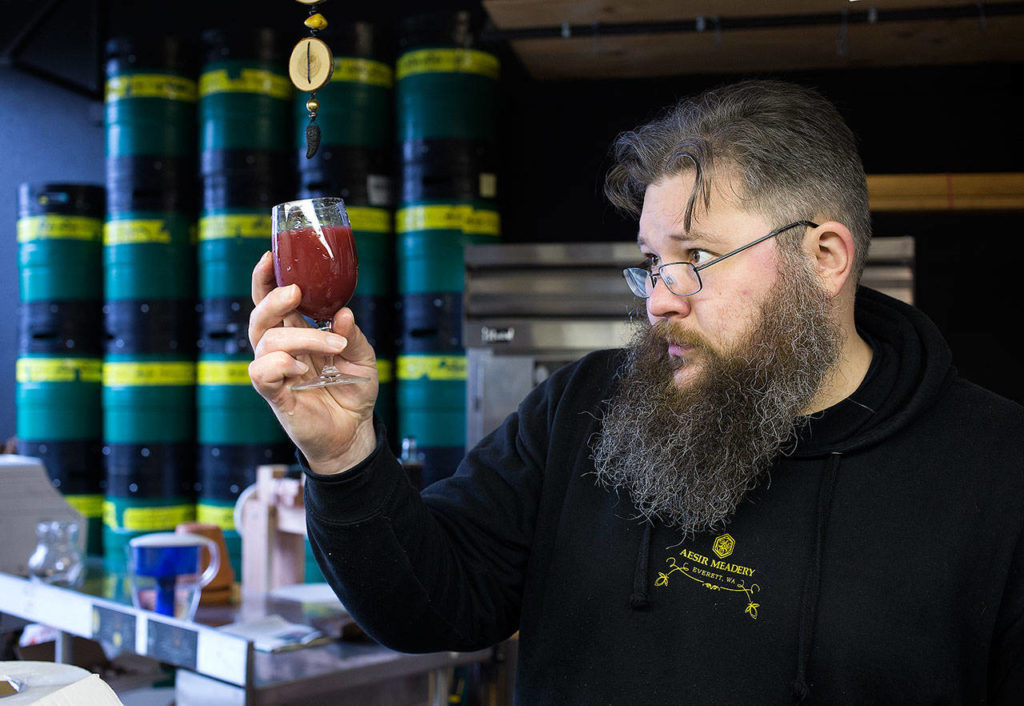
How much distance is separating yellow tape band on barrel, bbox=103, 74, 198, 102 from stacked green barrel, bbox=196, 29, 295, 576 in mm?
197

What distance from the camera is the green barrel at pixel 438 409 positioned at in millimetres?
3658

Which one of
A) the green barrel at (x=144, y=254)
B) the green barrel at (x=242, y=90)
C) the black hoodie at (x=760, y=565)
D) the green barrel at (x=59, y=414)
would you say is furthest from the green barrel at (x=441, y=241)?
the black hoodie at (x=760, y=565)

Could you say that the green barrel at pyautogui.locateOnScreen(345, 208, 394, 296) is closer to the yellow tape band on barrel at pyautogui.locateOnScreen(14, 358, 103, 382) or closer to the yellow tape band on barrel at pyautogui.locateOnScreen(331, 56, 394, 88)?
the yellow tape band on barrel at pyautogui.locateOnScreen(331, 56, 394, 88)

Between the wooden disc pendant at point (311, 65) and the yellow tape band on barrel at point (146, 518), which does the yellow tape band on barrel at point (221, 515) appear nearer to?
the yellow tape band on barrel at point (146, 518)

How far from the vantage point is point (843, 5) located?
3018mm

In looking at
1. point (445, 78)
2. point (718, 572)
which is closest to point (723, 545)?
point (718, 572)

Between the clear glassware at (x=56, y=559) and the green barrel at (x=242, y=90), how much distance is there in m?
1.84

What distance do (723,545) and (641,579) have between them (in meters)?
0.12

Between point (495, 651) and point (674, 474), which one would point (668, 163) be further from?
point (495, 651)

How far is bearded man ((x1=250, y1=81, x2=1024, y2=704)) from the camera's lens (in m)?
1.20

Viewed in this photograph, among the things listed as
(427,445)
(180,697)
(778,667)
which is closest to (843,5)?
(427,445)

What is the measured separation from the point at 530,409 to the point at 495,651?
79 centimetres

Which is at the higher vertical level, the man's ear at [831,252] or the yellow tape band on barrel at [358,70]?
the yellow tape band on barrel at [358,70]

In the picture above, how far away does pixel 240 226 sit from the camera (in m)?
3.78
